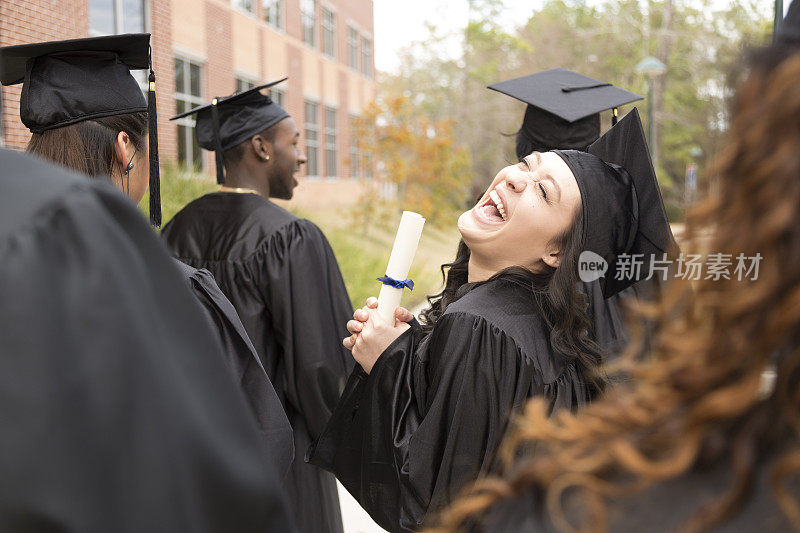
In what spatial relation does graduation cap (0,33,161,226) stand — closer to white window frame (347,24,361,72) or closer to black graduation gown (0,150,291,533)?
black graduation gown (0,150,291,533)

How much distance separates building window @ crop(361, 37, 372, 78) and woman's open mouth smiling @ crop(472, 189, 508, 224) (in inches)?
1067

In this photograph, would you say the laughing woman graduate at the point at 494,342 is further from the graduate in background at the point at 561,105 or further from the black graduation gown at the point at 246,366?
the graduate in background at the point at 561,105

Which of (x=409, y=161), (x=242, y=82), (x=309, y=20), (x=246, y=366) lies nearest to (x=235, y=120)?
(x=246, y=366)

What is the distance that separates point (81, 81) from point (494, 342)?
1.40 meters

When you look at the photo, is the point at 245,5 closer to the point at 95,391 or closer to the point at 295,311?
the point at 295,311

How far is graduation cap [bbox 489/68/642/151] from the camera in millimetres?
3312

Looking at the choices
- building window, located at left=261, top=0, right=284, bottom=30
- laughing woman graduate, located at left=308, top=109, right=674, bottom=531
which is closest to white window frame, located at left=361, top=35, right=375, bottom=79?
building window, located at left=261, top=0, right=284, bottom=30

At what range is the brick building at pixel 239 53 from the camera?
344 inches

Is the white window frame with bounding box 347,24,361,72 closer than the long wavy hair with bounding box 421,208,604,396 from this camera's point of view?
No

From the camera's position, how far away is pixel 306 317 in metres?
3.29

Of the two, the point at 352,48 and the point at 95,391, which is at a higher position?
the point at 352,48

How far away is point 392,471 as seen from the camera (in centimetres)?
217

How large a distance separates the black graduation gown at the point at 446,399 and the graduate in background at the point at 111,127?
1.08 feet

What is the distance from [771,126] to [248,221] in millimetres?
3025
